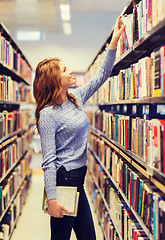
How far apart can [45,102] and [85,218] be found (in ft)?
2.39

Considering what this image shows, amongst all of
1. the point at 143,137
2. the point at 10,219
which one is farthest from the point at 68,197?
the point at 10,219

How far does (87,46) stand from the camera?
668 centimetres

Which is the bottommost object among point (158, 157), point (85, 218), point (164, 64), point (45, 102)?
point (85, 218)

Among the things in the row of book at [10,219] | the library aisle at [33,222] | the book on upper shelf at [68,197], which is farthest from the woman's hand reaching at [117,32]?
the library aisle at [33,222]

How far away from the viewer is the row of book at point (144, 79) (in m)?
1.25

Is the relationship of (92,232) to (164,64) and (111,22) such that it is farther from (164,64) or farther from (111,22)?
(111,22)

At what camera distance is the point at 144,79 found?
1576 millimetres

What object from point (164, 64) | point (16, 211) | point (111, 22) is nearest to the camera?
point (164, 64)

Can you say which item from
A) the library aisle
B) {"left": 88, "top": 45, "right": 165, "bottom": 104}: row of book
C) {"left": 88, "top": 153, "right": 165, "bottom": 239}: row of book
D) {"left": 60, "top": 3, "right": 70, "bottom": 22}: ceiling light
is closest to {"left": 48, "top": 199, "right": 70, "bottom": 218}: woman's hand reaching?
{"left": 88, "top": 153, "right": 165, "bottom": 239}: row of book

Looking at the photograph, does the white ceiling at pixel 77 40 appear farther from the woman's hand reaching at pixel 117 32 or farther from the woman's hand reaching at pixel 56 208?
the woman's hand reaching at pixel 56 208

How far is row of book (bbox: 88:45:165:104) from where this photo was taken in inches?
49.3

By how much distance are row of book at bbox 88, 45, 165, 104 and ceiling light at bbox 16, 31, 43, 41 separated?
4.50 metres

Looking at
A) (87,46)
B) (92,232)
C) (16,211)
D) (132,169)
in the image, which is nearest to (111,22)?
(87,46)

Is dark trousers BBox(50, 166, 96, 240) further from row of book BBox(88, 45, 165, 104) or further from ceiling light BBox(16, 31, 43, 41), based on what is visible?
ceiling light BBox(16, 31, 43, 41)
